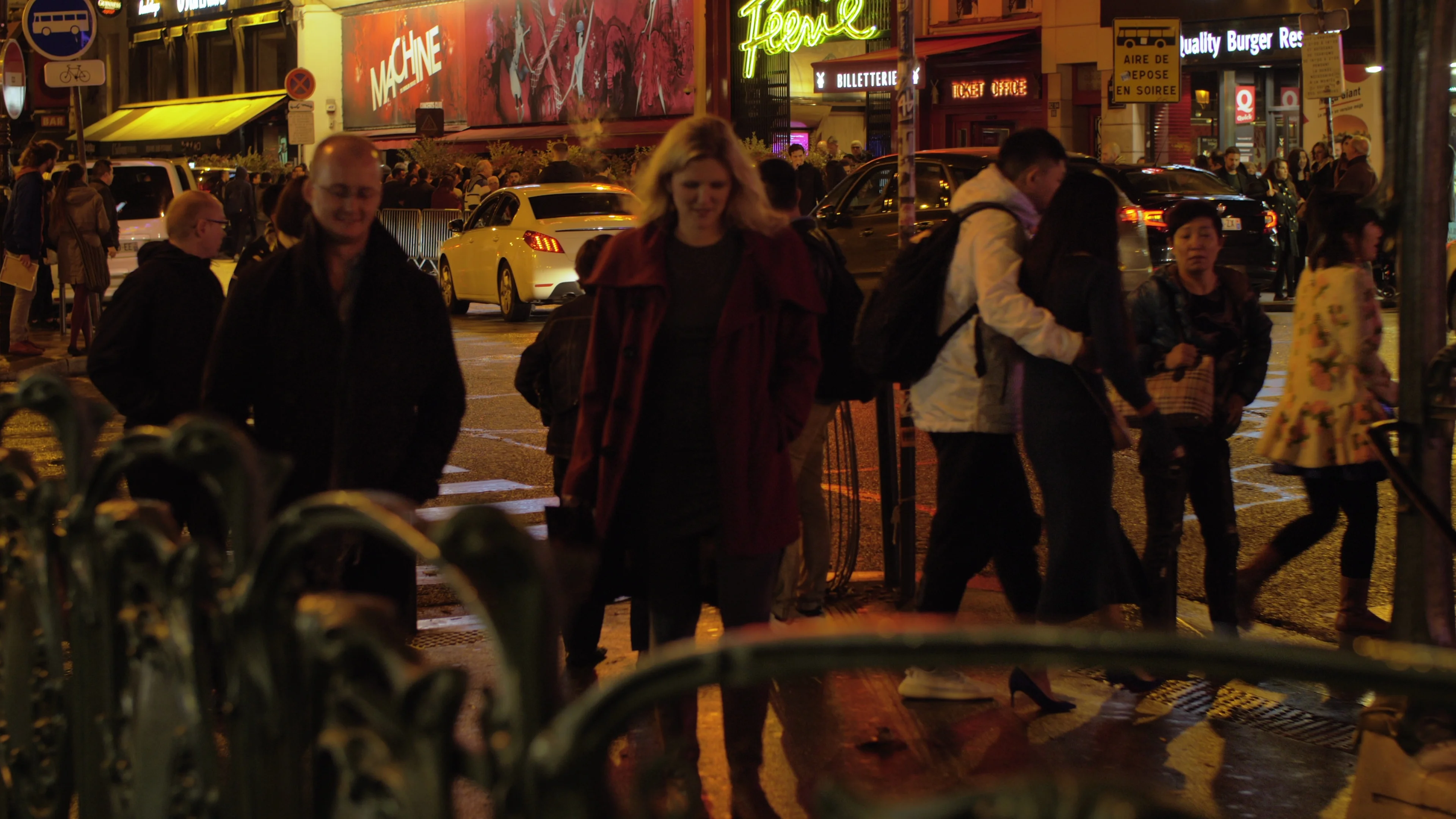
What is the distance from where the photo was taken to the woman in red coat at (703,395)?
13.3 feet

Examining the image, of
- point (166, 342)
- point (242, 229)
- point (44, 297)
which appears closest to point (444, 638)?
point (166, 342)

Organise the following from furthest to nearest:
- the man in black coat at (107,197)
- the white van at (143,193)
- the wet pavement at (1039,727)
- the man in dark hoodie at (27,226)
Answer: the white van at (143,193)
the man in black coat at (107,197)
the man in dark hoodie at (27,226)
the wet pavement at (1039,727)

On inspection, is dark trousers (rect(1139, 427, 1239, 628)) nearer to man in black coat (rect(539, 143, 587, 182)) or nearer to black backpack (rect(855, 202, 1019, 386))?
black backpack (rect(855, 202, 1019, 386))

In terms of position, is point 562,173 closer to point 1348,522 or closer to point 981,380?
point 1348,522

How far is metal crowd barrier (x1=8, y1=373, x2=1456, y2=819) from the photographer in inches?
58.7

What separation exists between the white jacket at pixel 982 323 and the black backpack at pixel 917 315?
0.02m

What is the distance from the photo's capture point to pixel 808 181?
23.5 metres

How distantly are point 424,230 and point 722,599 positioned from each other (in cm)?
2268

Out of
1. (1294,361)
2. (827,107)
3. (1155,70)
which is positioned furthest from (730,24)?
(1294,361)

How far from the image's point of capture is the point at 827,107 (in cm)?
3850

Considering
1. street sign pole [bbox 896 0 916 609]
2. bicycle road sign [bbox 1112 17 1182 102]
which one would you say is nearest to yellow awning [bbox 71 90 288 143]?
bicycle road sign [bbox 1112 17 1182 102]

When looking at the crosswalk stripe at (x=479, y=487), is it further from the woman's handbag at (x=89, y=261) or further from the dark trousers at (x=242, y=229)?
the dark trousers at (x=242, y=229)

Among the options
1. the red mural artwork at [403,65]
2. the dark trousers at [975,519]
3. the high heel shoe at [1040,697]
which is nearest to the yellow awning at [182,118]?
the red mural artwork at [403,65]

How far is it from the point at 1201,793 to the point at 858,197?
46.4 feet
